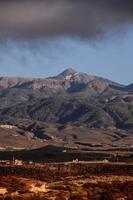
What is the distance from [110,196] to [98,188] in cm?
725

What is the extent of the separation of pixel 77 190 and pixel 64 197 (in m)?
6.42

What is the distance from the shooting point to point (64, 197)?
228 ft

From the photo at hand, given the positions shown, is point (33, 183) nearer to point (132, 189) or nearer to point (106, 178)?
point (132, 189)

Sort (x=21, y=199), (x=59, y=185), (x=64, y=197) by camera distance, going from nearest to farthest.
Answer: 1. (x=21, y=199)
2. (x=64, y=197)
3. (x=59, y=185)

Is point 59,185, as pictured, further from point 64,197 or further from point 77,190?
point 64,197

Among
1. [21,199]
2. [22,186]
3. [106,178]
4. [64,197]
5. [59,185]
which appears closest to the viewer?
[21,199]

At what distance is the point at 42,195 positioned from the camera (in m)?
70.2

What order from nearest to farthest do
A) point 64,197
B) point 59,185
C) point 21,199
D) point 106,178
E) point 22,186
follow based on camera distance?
1. point 21,199
2. point 64,197
3. point 22,186
4. point 59,185
5. point 106,178

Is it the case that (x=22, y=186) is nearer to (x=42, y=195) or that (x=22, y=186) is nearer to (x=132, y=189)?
(x=42, y=195)

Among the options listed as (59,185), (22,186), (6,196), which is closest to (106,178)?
(59,185)

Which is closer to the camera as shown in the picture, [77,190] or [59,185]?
[77,190]

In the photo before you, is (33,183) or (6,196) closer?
(6,196)

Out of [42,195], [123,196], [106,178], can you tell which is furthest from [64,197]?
[106,178]

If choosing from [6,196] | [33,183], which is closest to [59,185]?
[33,183]
